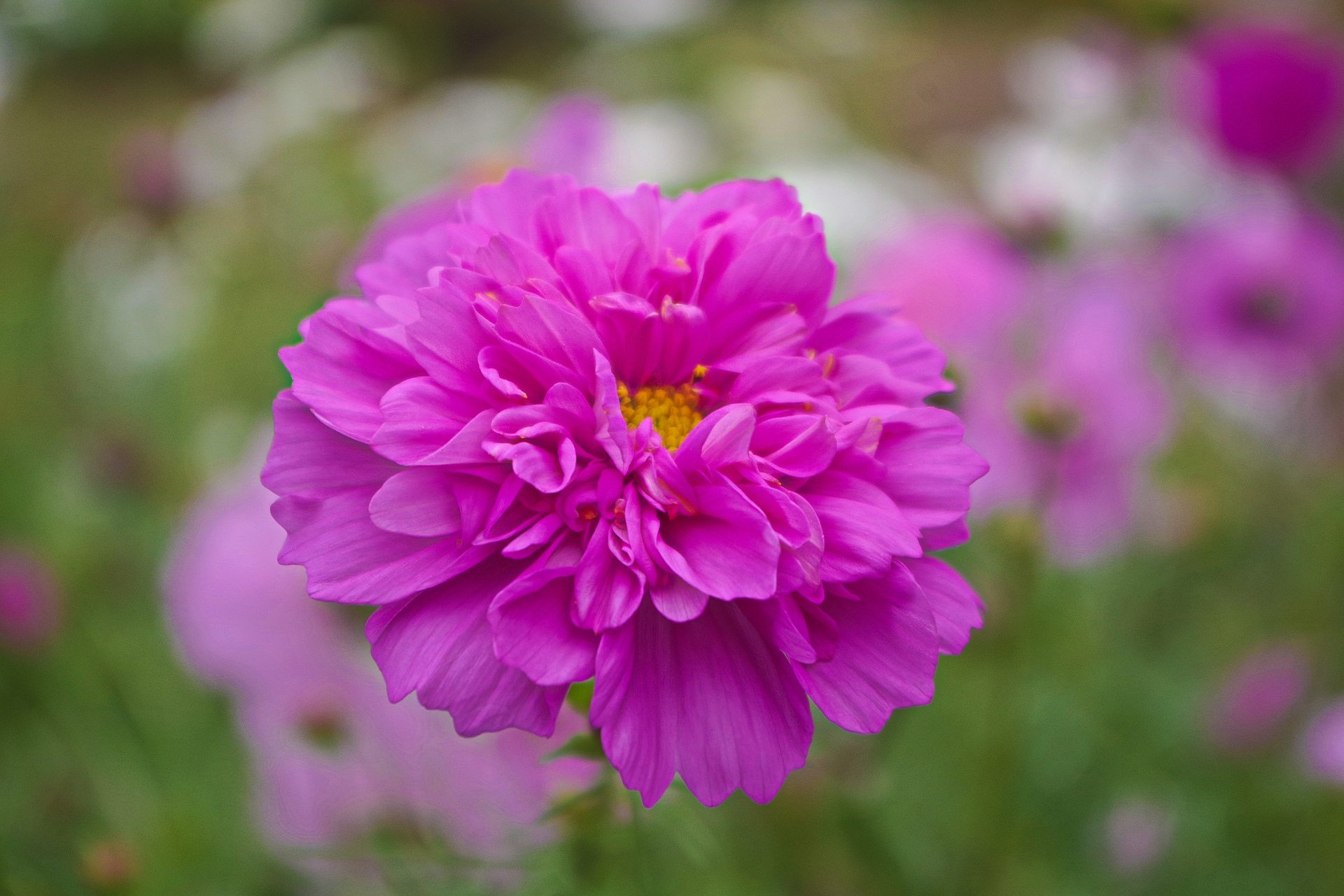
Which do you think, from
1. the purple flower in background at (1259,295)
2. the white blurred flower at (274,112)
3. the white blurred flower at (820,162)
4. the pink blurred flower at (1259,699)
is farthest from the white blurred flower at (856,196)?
the white blurred flower at (274,112)

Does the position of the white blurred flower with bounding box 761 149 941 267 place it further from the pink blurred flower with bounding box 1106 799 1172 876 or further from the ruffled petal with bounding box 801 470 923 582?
the ruffled petal with bounding box 801 470 923 582

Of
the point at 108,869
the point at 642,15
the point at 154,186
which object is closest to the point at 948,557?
A: the point at 108,869

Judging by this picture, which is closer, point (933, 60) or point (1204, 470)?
point (1204, 470)

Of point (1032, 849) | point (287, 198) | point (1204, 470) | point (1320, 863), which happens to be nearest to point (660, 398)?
point (1032, 849)

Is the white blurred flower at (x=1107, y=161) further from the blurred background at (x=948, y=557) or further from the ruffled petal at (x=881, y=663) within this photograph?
the ruffled petal at (x=881, y=663)

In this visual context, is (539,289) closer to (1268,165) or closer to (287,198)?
(1268,165)
